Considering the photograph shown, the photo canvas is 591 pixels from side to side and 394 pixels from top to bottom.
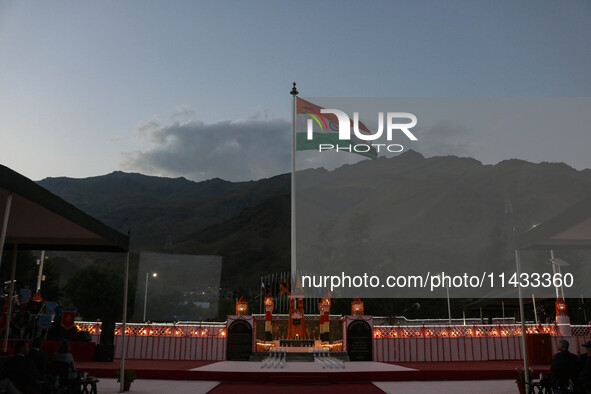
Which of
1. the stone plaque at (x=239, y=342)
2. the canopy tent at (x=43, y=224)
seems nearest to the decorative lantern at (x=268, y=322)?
the stone plaque at (x=239, y=342)

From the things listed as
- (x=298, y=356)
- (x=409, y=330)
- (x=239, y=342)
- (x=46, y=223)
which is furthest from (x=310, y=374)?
(x=46, y=223)

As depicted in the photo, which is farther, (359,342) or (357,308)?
(357,308)

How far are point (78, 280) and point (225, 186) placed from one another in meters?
118

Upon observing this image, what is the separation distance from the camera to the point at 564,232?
10.7 metres

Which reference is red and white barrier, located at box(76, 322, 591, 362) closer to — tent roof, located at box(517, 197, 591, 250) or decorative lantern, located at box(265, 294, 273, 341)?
decorative lantern, located at box(265, 294, 273, 341)

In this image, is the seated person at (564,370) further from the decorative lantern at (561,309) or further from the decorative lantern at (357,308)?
the decorative lantern at (561,309)

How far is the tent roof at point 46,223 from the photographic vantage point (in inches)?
261

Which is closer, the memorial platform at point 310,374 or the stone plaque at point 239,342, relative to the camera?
the memorial platform at point 310,374

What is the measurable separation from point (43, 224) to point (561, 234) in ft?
36.2

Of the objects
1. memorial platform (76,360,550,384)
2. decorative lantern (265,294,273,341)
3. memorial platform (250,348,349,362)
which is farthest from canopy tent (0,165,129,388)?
decorative lantern (265,294,273,341)

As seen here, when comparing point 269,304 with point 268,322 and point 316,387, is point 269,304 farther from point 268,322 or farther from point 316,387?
point 316,387

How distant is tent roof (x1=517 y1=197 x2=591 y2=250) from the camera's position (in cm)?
904

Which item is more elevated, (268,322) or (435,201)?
(435,201)

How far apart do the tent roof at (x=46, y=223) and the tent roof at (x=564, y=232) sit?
8750mm
